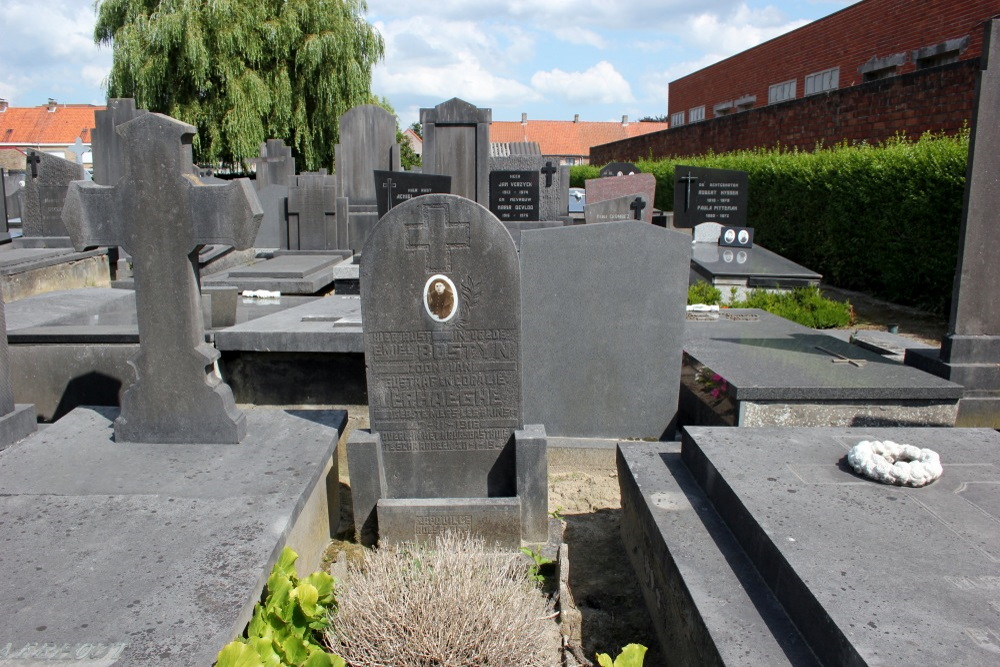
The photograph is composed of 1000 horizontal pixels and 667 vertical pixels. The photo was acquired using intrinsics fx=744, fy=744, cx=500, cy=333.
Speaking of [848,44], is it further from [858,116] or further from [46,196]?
[46,196]

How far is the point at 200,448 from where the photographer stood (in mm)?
3674

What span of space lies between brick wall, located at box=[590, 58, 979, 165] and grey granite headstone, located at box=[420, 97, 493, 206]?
609cm

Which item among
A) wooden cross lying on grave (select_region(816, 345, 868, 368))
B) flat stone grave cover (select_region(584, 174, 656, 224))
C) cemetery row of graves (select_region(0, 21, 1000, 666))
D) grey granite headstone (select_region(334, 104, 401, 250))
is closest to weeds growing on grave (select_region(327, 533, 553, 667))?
cemetery row of graves (select_region(0, 21, 1000, 666))

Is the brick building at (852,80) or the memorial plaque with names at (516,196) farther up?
the brick building at (852,80)

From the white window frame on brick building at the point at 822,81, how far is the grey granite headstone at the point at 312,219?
14.1 meters

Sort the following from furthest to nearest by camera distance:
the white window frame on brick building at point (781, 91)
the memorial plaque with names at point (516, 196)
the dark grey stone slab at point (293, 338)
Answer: the white window frame on brick building at point (781, 91) → the memorial plaque with names at point (516, 196) → the dark grey stone slab at point (293, 338)

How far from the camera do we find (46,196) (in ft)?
35.1

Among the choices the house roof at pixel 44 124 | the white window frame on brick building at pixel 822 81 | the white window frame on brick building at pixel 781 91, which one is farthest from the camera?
the house roof at pixel 44 124

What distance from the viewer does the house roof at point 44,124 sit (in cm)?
4681

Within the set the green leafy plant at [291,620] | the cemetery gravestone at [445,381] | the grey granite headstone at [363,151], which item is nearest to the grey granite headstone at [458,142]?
the grey granite headstone at [363,151]

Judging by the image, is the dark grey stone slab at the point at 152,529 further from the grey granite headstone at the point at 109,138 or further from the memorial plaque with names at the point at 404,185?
the grey granite headstone at the point at 109,138

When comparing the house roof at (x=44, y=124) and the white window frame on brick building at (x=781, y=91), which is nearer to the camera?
the white window frame on brick building at (x=781, y=91)

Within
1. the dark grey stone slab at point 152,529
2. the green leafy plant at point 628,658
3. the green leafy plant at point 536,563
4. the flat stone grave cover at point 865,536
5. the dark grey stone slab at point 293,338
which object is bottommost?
the green leafy plant at point 536,563

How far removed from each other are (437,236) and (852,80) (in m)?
19.3
